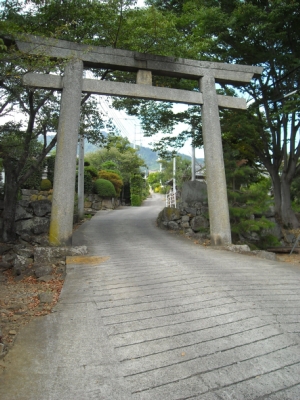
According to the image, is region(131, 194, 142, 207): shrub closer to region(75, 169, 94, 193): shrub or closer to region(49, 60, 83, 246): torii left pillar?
region(75, 169, 94, 193): shrub

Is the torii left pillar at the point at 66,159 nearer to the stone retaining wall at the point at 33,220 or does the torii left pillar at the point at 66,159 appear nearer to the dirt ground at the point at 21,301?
the dirt ground at the point at 21,301

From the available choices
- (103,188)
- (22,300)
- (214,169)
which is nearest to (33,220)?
(214,169)

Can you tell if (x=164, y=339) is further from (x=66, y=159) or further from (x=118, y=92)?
(x=118, y=92)

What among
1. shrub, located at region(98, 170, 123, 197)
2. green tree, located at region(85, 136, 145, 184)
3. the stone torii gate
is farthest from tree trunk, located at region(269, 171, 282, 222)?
green tree, located at region(85, 136, 145, 184)

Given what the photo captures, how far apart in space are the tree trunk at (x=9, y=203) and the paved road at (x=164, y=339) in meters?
5.08

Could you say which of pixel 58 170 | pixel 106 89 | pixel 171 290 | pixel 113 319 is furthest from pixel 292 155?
→ pixel 113 319

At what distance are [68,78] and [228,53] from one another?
287 inches

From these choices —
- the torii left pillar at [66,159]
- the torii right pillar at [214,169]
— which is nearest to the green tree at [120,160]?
the torii right pillar at [214,169]

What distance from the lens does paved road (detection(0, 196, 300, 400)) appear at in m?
2.85

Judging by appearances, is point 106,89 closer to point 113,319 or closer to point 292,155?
point 113,319

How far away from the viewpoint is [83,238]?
11.2 meters

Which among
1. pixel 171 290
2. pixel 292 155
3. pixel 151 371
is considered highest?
pixel 292 155

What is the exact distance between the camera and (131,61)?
29.6 feet

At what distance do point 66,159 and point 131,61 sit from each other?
321 centimetres
